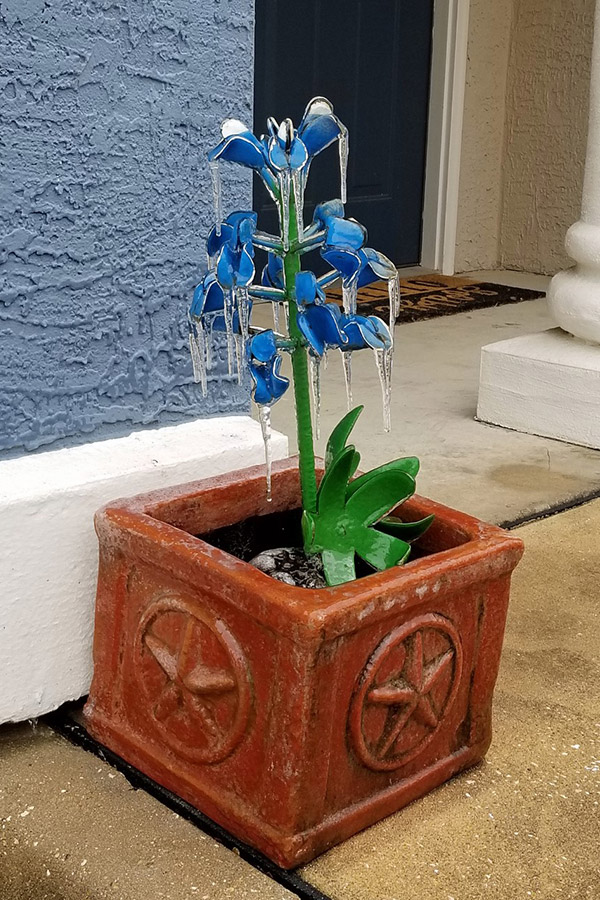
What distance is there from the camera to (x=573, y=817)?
1.26 meters

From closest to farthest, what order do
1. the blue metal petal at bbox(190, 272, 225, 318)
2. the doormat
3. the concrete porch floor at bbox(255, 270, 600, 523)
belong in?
the blue metal petal at bbox(190, 272, 225, 318) < the concrete porch floor at bbox(255, 270, 600, 523) < the doormat

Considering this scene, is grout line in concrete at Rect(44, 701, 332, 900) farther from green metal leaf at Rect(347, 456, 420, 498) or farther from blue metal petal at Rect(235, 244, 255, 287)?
blue metal petal at Rect(235, 244, 255, 287)

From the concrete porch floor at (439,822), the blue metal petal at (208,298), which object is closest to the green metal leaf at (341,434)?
the blue metal petal at (208,298)

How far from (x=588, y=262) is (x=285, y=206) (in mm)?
1778

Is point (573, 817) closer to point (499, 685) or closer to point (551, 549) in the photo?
point (499, 685)

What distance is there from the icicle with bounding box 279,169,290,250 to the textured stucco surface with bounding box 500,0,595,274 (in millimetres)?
4218

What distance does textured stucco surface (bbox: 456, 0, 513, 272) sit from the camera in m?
5.08

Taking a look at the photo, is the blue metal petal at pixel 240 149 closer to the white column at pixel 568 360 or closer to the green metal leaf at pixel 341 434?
the green metal leaf at pixel 341 434

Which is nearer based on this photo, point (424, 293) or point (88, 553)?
point (88, 553)

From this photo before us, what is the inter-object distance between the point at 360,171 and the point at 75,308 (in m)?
3.62

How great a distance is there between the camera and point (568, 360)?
2740mm

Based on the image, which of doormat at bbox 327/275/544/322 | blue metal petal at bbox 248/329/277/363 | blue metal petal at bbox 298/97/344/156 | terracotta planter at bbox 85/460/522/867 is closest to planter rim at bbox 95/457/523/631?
terracotta planter at bbox 85/460/522/867

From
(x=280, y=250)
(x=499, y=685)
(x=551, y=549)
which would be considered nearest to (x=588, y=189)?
(x=551, y=549)

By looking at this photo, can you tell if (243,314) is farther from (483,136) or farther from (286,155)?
(483,136)
